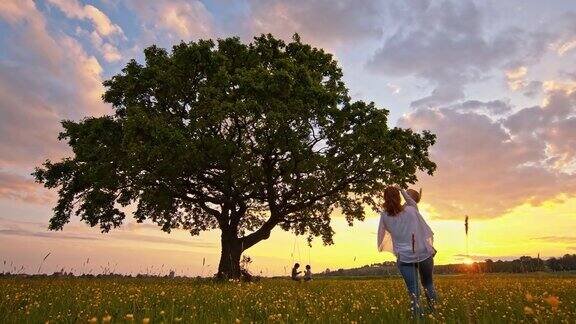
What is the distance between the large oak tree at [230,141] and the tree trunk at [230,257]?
0.28 feet

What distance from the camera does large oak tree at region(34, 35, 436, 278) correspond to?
2403 cm

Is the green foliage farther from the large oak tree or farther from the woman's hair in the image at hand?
the woman's hair

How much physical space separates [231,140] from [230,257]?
7351 mm

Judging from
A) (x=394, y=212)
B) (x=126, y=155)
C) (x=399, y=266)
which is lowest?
(x=399, y=266)

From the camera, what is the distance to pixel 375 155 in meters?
26.8

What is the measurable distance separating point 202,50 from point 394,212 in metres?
19.9

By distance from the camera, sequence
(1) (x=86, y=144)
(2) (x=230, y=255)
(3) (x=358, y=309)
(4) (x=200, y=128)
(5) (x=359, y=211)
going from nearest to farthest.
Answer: (3) (x=358, y=309)
(4) (x=200, y=128)
(1) (x=86, y=144)
(2) (x=230, y=255)
(5) (x=359, y=211)

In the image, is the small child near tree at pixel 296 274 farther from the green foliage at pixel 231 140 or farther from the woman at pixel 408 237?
the woman at pixel 408 237

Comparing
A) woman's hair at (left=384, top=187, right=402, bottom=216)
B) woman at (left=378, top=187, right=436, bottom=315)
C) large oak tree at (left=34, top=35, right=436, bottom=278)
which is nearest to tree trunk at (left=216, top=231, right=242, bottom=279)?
large oak tree at (left=34, top=35, right=436, bottom=278)

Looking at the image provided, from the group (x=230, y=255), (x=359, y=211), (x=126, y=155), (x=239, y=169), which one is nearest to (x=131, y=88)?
(x=126, y=155)

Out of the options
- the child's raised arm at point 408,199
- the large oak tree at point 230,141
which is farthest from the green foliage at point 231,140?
the child's raised arm at point 408,199

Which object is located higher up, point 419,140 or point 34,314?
point 419,140

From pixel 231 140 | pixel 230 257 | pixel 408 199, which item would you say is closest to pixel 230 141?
pixel 231 140

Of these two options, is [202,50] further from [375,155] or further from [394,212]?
[394,212]
